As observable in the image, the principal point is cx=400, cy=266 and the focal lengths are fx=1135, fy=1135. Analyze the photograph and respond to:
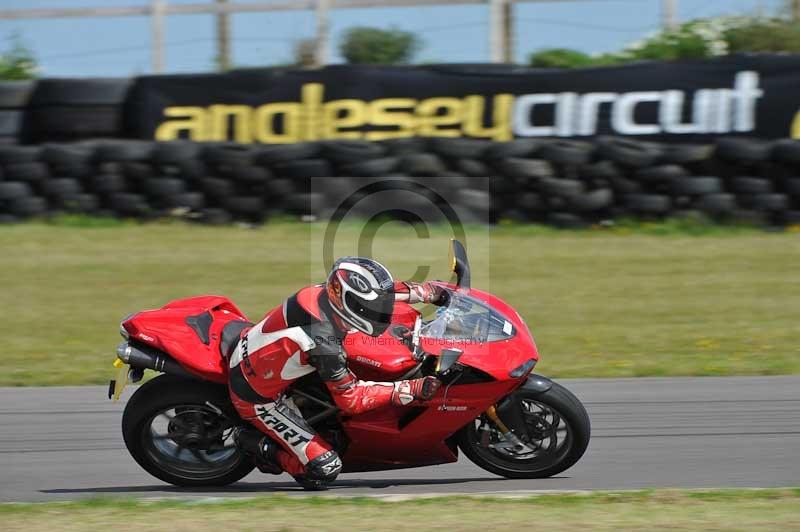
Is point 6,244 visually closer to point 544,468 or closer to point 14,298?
point 14,298

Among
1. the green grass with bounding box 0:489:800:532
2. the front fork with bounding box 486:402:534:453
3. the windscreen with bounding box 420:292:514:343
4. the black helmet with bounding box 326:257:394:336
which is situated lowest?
the green grass with bounding box 0:489:800:532

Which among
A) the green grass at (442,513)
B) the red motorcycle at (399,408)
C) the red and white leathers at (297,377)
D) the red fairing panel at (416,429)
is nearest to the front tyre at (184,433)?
the red motorcycle at (399,408)

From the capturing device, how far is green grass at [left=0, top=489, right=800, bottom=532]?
15.2 feet

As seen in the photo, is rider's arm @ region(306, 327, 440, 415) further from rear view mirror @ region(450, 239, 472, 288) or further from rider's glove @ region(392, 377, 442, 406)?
rear view mirror @ region(450, 239, 472, 288)

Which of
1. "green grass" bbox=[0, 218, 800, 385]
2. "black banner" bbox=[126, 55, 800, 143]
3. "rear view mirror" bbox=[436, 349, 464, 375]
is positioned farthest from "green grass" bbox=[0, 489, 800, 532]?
"black banner" bbox=[126, 55, 800, 143]

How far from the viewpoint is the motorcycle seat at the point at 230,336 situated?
5.52m

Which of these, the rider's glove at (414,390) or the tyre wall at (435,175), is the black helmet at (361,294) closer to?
the rider's glove at (414,390)

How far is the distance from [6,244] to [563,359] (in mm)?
7223

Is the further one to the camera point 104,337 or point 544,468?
point 104,337

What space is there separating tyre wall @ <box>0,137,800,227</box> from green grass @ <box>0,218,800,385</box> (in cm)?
23

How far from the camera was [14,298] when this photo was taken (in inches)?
423

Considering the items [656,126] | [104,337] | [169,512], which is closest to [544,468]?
[169,512]

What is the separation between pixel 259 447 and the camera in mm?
5477

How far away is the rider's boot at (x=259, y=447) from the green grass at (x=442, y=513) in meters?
0.27
